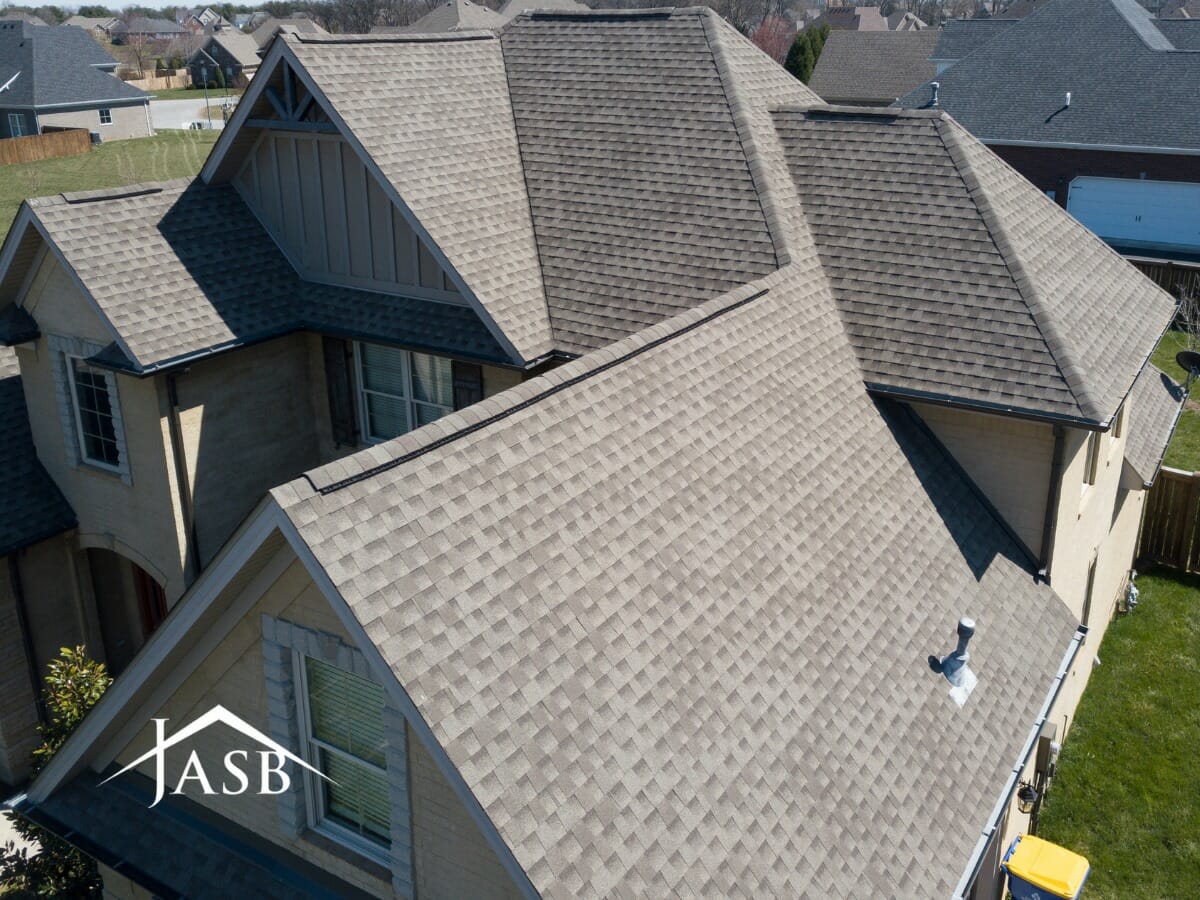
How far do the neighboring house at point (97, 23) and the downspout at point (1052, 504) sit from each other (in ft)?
587

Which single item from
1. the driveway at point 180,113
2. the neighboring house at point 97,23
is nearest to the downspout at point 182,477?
the driveway at point 180,113

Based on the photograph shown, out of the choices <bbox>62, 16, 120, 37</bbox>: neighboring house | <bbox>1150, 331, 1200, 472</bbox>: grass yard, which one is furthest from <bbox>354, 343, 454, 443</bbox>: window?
<bbox>62, 16, 120, 37</bbox>: neighboring house

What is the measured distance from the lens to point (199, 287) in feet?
45.2

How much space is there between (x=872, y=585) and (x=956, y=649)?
0.90m

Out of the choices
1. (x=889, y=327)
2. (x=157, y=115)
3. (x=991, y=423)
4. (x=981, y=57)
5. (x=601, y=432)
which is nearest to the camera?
(x=601, y=432)

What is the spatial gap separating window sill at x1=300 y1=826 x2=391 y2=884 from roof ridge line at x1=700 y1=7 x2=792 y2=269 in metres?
8.06

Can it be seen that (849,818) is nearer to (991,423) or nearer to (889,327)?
(991,423)

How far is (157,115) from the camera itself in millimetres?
80312

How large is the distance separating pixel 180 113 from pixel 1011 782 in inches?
3342

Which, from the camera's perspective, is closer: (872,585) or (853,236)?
(872,585)

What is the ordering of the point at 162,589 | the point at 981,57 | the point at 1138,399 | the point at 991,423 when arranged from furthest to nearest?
the point at 981,57 < the point at 1138,399 < the point at 162,589 < the point at 991,423

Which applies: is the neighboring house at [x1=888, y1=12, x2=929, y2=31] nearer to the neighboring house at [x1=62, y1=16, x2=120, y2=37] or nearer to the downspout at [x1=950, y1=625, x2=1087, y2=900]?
the downspout at [x1=950, y1=625, x2=1087, y2=900]

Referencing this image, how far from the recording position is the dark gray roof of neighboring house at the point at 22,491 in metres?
14.1

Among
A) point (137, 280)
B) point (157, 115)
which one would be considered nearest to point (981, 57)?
point (137, 280)
